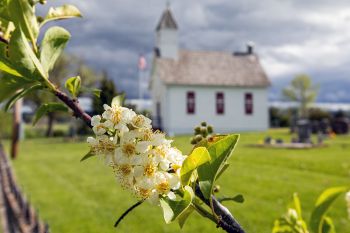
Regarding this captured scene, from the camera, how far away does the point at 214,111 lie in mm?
28828

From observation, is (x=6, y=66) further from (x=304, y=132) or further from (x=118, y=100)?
(x=304, y=132)

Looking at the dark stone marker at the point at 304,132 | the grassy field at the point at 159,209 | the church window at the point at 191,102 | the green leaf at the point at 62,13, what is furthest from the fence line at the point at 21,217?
the church window at the point at 191,102

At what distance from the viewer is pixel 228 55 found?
30.3 m

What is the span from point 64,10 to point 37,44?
0.87ft

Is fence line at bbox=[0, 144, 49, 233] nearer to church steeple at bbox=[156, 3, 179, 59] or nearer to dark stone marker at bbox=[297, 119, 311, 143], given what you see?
dark stone marker at bbox=[297, 119, 311, 143]

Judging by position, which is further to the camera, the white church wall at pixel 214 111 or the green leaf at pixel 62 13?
the white church wall at pixel 214 111

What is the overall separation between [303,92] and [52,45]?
50.5 metres

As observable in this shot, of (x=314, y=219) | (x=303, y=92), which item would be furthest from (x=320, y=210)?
(x=303, y=92)

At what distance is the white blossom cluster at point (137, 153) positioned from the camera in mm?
660

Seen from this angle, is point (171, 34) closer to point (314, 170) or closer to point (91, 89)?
point (314, 170)

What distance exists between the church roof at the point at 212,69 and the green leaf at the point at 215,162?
26688mm

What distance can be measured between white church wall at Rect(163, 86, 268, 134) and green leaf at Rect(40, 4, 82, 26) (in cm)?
2615

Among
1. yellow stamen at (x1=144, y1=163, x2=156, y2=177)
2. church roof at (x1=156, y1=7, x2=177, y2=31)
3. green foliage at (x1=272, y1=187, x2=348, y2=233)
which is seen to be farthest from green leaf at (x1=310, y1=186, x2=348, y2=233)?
church roof at (x1=156, y1=7, x2=177, y2=31)

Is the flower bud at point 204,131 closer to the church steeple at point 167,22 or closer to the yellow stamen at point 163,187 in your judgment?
the yellow stamen at point 163,187
